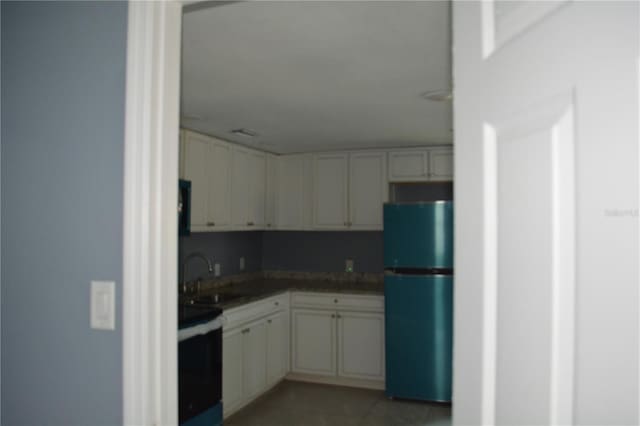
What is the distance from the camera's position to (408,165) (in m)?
4.60

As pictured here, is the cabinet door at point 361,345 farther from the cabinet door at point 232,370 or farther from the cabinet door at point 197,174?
the cabinet door at point 197,174

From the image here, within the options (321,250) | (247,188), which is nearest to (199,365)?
(247,188)

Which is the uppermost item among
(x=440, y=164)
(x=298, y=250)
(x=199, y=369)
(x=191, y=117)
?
(x=191, y=117)

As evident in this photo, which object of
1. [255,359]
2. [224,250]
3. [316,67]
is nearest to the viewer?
[316,67]

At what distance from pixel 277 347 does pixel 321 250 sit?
3.92ft

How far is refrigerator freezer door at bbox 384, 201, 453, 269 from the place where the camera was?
4012 millimetres

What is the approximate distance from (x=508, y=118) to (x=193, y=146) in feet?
10.7

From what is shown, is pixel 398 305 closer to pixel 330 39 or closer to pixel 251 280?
pixel 251 280

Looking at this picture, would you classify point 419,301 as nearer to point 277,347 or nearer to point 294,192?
point 277,347

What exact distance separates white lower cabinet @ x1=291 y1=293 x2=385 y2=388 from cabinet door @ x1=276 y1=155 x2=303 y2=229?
31.8 inches

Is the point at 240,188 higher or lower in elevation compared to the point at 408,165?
lower

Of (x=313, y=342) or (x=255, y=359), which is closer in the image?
(x=255, y=359)

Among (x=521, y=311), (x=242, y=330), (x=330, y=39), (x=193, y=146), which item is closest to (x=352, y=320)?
(x=242, y=330)

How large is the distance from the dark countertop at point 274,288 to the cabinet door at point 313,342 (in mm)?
243
